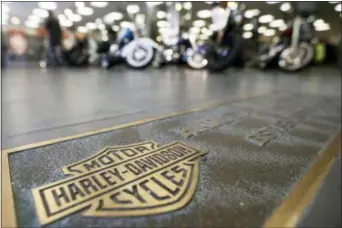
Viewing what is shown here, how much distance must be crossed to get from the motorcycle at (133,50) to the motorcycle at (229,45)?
56.8 inches

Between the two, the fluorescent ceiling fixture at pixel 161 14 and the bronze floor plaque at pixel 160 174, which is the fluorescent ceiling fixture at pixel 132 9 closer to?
the fluorescent ceiling fixture at pixel 161 14

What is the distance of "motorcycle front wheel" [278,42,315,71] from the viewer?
5.77m

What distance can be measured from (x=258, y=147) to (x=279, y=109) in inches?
40.7

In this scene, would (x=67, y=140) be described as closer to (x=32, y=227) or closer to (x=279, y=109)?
(x=32, y=227)

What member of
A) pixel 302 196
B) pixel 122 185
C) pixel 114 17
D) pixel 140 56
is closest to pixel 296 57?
pixel 140 56

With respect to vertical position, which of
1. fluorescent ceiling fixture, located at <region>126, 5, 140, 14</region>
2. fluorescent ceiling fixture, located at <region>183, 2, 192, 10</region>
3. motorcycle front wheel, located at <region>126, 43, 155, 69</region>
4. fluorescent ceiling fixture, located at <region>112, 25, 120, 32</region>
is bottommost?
motorcycle front wheel, located at <region>126, 43, 155, 69</region>

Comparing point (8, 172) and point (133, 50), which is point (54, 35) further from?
point (8, 172)

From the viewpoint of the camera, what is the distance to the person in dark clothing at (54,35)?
6375 mm

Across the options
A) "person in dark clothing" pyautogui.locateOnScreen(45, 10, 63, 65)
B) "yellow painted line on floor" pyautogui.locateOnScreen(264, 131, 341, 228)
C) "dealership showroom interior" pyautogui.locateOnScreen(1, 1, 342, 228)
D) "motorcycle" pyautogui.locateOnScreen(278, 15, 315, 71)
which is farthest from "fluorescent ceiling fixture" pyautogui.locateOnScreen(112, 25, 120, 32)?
"yellow painted line on floor" pyautogui.locateOnScreen(264, 131, 341, 228)

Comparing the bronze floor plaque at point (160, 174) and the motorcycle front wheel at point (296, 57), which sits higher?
the motorcycle front wheel at point (296, 57)

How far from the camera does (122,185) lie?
0.80 m

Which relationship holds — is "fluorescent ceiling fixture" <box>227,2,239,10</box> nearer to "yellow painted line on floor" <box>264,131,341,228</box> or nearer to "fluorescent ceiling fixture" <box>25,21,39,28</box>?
"yellow painted line on floor" <box>264,131,341,228</box>

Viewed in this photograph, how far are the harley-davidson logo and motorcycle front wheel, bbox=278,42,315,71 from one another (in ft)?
19.3

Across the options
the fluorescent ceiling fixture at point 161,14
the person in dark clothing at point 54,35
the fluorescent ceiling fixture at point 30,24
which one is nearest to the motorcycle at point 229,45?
the person in dark clothing at point 54,35
